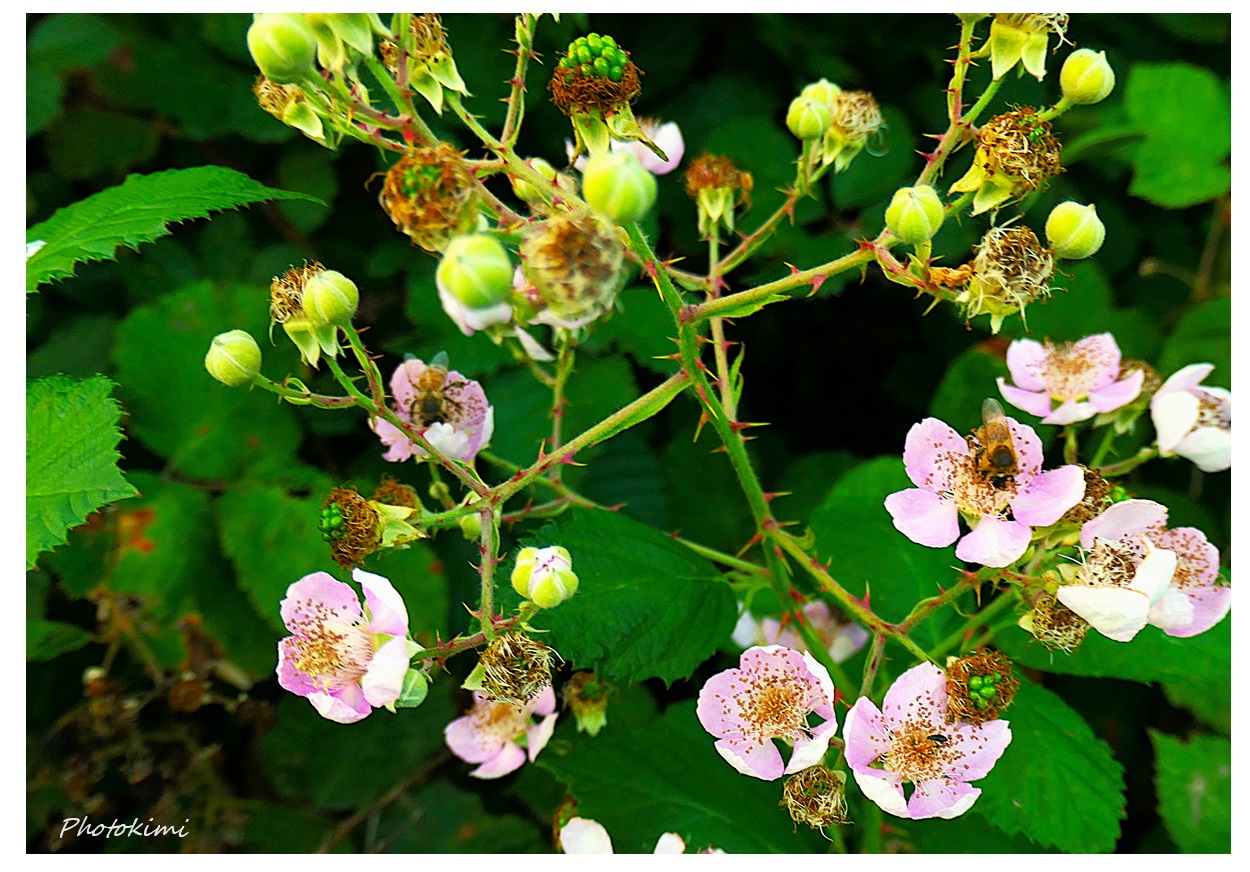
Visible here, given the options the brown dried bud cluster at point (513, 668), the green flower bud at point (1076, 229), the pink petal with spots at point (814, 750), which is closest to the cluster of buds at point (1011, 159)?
the green flower bud at point (1076, 229)

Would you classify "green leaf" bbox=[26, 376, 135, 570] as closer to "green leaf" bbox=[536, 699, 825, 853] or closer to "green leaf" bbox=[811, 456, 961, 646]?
"green leaf" bbox=[536, 699, 825, 853]

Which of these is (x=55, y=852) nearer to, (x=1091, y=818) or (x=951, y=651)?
(x=951, y=651)

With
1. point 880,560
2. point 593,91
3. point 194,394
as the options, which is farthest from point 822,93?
point 194,394

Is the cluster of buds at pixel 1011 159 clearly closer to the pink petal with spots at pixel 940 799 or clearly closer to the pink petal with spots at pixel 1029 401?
the pink petal with spots at pixel 1029 401

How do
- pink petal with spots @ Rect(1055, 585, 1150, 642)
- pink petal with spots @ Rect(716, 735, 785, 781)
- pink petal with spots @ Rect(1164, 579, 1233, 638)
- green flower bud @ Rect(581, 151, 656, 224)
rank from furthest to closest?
1. pink petal with spots @ Rect(1164, 579, 1233, 638)
2. pink petal with spots @ Rect(716, 735, 785, 781)
3. pink petal with spots @ Rect(1055, 585, 1150, 642)
4. green flower bud @ Rect(581, 151, 656, 224)

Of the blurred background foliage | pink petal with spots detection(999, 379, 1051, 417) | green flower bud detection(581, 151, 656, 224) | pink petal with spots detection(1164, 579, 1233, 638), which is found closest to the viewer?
green flower bud detection(581, 151, 656, 224)

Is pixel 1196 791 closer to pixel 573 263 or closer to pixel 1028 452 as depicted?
pixel 1028 452

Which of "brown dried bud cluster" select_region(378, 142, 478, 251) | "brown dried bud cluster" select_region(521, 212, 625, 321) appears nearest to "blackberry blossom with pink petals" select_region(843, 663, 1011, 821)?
"brown dried bud cluster" select_region(521, 212, 625, 321)
